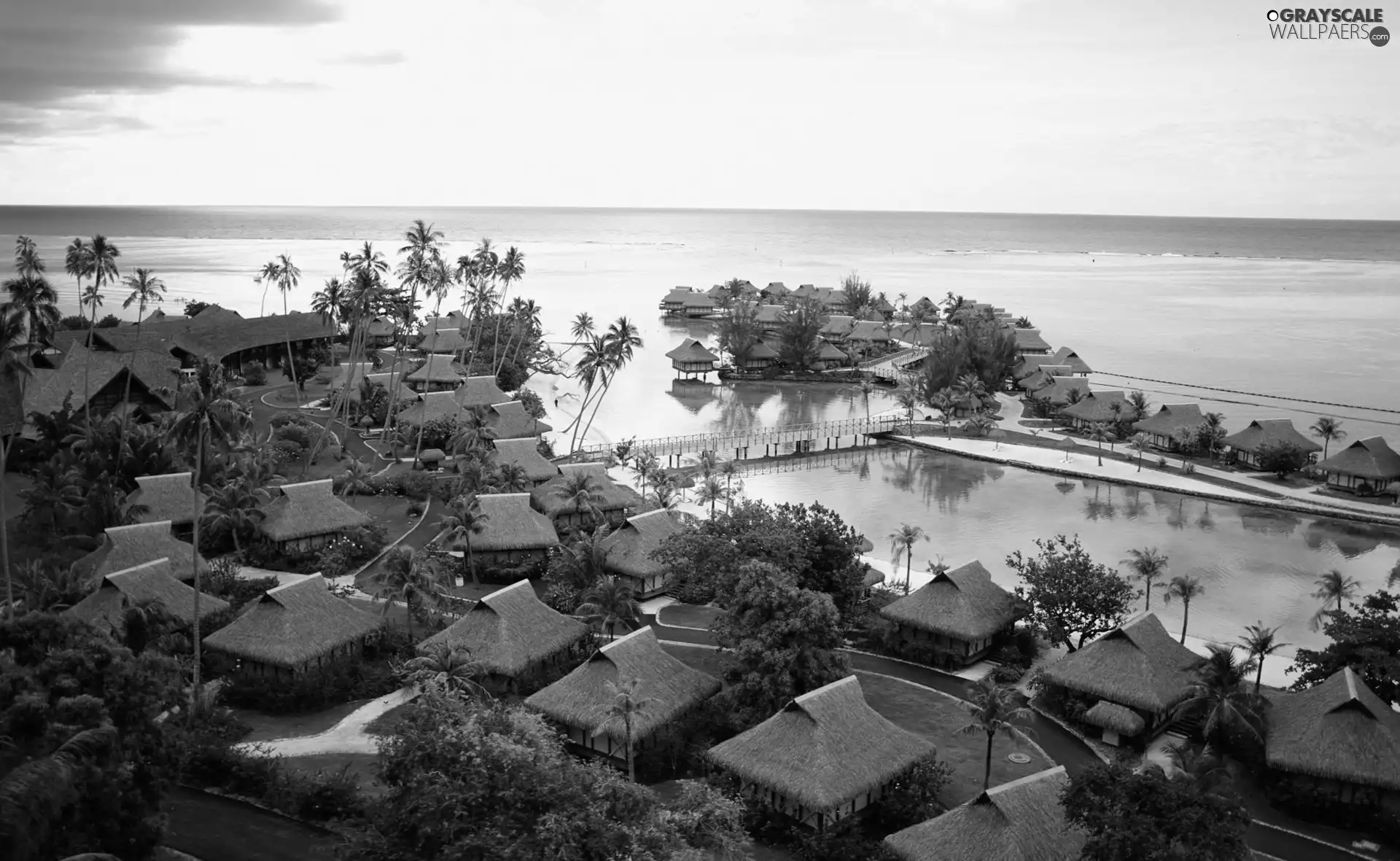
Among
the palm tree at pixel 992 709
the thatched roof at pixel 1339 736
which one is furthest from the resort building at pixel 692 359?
the thatched roof at pixel 1339 736

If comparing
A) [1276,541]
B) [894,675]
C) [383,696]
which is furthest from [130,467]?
[1276,541]

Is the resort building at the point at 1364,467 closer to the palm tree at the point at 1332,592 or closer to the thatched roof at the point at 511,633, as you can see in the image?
the palm tree at the point at 1332,592

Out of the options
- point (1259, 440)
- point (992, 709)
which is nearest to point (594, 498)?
point (992, 709)

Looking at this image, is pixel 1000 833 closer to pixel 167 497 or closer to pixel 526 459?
pixel 526 459

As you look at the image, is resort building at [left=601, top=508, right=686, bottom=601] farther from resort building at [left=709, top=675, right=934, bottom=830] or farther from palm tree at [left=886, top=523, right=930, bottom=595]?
resort building at [left=709, top=675, right=934, bottom=830]

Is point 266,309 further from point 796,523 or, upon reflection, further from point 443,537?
point 796,523
